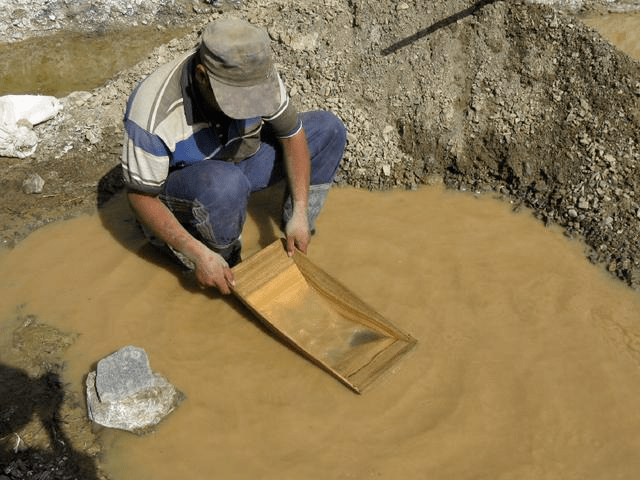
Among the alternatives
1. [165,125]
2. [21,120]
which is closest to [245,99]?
[165,125]

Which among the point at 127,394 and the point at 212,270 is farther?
the point at 212,270

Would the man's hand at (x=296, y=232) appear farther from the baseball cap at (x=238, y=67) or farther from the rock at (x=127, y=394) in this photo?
the rock at (x=127, y=394)

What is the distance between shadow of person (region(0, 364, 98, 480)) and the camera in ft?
7.86

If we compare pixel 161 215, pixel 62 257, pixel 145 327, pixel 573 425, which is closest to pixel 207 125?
pixel 161 215

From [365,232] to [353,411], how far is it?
1180 millimetres

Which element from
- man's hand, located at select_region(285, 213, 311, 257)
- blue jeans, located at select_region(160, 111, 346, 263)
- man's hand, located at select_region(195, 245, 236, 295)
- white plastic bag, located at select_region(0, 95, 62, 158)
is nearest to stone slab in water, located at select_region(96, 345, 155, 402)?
man's hand, located at select_region(195, 245, 236, 295)

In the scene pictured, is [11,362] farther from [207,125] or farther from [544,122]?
[544,122]

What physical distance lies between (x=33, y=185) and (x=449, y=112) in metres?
2.59

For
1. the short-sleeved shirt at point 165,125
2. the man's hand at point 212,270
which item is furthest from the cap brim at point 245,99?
the man's hand at point 212,270

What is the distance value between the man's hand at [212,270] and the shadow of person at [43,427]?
0.80 metres

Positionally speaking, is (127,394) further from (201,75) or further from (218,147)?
(201,75)

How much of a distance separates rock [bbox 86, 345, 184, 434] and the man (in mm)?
470

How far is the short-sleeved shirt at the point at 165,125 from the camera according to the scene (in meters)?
2.49

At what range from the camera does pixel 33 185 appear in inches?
143
